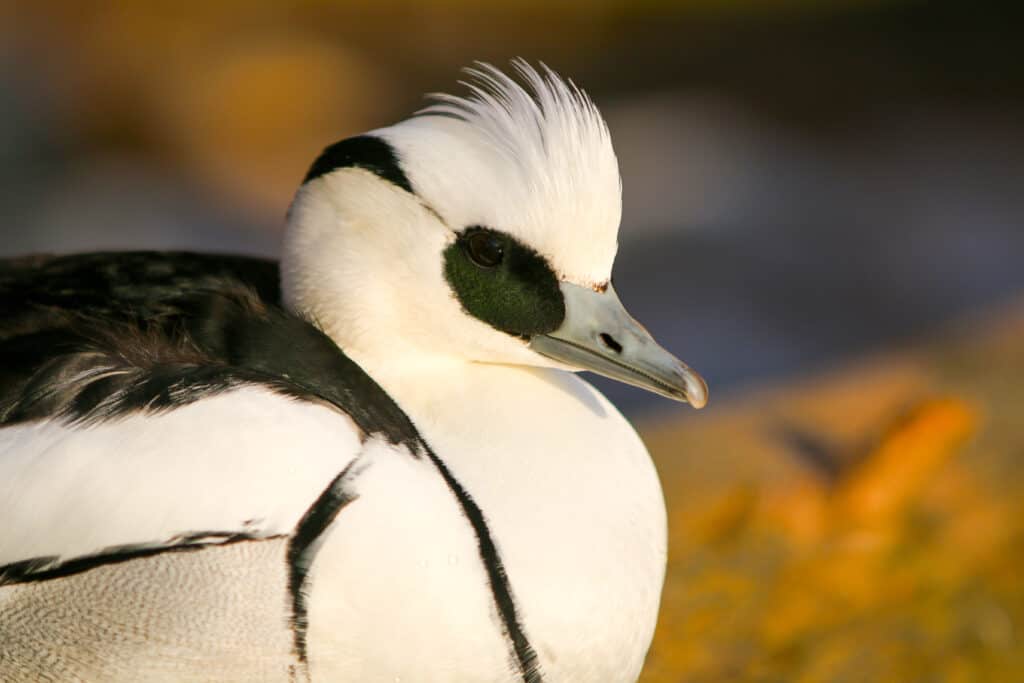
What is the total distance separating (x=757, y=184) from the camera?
8273mm

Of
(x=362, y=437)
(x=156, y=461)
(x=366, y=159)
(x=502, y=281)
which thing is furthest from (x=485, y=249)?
(x=156, y=461)

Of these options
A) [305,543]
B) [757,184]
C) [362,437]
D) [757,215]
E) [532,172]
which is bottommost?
[757,215]

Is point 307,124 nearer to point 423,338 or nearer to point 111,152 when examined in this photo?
point 111,152

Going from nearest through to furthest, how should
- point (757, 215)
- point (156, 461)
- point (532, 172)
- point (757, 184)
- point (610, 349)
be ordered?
point (156, 461) → point (532, 172) → point (610, 349) → point (757, 215) → point (757, 184)

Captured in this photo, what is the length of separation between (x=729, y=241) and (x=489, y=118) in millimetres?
5274

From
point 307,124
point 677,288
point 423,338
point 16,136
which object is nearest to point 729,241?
point 677,288

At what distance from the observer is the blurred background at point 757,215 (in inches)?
150

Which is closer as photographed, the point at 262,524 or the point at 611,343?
the point at 262,524

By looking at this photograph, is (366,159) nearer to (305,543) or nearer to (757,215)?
(305,543)

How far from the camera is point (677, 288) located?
279 inches

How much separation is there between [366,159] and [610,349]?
58 centimetres

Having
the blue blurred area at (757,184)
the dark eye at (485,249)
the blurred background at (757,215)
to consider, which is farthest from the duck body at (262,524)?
the blue blurred area at (757,184)

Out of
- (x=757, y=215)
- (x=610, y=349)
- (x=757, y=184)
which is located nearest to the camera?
(x=610, y=349)

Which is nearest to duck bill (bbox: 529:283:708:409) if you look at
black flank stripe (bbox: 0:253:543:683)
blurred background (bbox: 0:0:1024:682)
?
black flank stripe (bbox: 0:253:543:683)
